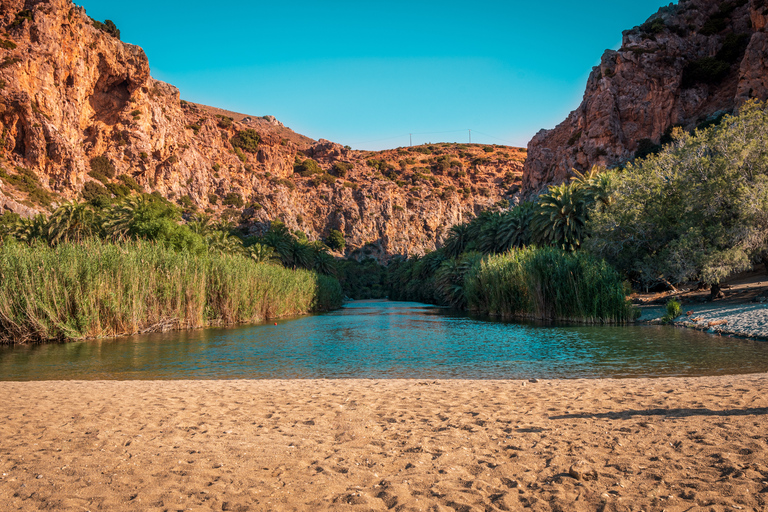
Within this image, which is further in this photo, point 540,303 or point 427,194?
point 427,194

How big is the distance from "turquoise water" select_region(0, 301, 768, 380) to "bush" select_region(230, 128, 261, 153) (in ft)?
312

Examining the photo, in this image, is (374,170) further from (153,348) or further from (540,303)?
(153,348)

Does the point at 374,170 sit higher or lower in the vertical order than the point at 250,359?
higher

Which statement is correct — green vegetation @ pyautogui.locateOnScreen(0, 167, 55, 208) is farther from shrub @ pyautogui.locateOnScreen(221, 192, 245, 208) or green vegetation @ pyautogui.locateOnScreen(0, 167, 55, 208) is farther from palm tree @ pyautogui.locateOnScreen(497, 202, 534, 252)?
palm tree @ pyautogui.locateOnScreen(497, 202, 534, 252)

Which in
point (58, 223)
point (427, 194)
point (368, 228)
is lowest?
point (58, 223)

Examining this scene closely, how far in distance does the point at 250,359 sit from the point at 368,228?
9809 cm

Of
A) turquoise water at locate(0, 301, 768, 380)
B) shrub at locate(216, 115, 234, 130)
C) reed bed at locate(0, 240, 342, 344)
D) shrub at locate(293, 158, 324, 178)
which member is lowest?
turquoise water at locate(0, 301, 768, 380)

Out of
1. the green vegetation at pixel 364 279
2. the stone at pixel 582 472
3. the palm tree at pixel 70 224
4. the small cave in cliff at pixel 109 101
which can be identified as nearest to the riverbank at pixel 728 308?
the stone at pixel 582 472

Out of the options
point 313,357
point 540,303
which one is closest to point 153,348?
point 313,357

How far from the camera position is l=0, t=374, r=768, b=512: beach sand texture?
3.88 metres

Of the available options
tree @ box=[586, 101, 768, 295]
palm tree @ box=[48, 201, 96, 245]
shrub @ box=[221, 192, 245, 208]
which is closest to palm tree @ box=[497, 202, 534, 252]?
tree @ box=[586, 101, 768, 295]

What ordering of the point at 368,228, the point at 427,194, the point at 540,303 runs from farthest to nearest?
the point at 427,194 < the point at 368,228 < the point at 540,303

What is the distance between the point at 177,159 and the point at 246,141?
1048 inches

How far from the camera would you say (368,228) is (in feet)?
370
